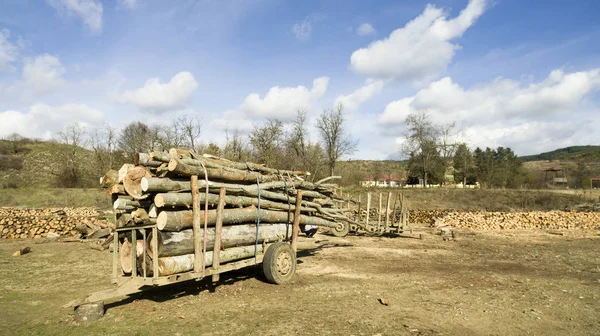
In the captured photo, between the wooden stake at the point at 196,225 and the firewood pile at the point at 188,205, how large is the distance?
22mm

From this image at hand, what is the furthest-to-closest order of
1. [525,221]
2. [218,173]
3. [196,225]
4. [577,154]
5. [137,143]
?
[577,154]
[137,143]
[525,221]
[218,173]
[196,225]

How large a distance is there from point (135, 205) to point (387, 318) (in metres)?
4.91

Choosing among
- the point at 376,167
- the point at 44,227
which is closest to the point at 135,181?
the point at 44,227

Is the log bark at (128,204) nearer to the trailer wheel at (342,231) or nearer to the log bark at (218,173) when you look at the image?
the log bark at (218,173)

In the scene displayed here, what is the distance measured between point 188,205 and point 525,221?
66.5 feet

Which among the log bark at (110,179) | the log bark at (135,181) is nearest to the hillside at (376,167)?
the log bark at (110,179)

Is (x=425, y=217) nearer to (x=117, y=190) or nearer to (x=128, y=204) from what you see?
(x=128, y=204)

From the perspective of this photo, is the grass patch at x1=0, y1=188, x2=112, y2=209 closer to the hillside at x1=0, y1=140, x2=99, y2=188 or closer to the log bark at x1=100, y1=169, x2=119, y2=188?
the hillside at x1=0, y1=140, x2=99, y2=188

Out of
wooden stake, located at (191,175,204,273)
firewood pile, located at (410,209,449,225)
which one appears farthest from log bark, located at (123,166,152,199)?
firewood pile, located at (410,209,449,225)

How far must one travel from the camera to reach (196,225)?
243 inches

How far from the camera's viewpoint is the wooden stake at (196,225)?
241 inches

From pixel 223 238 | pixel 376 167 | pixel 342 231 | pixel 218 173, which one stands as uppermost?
pixel 376 167

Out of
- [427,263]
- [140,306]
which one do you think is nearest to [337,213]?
[427,263]

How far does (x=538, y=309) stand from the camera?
246 inches
